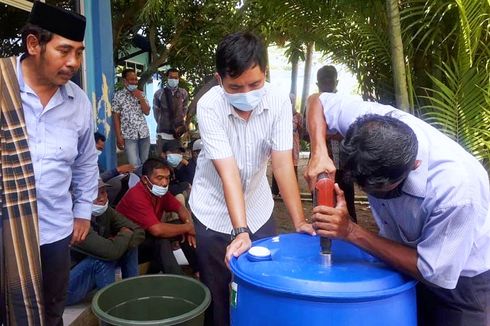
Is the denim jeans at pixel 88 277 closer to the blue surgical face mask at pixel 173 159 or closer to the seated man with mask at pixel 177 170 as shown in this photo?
the seated man with mask at pixel 177 170

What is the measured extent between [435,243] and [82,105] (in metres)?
1.37

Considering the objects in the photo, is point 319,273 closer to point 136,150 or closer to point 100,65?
point 100,65

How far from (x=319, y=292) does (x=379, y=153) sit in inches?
15.5

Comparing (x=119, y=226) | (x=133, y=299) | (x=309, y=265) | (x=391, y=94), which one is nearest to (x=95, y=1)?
(x=119, y=226)

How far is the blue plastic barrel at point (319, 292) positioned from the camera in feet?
4.12

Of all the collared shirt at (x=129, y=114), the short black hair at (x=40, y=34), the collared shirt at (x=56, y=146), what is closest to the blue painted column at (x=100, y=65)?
the collared shirt at (x=129, y=114)

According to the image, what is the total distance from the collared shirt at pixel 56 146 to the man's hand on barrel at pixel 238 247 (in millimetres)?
700

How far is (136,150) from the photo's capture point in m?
5.42

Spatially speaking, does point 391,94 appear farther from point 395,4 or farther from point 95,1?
point 95,1

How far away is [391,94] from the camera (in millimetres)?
3949

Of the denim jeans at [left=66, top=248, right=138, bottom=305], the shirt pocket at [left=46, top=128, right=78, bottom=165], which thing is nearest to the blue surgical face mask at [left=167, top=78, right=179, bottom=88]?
the denim jeans at [left=66, top=248, right=138, bottom=305]

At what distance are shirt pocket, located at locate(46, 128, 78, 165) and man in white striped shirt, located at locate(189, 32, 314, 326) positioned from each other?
0.49 m

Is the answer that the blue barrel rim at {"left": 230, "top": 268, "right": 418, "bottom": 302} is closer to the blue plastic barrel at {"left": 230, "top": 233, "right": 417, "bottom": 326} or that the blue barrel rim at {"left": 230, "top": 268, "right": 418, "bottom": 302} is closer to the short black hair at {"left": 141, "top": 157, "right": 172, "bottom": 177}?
the blue plastic barrel at {"left": 230, "top": 233, "right": 417, "bottom": 326}

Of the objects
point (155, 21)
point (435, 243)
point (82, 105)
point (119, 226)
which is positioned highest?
point (155, 21)
